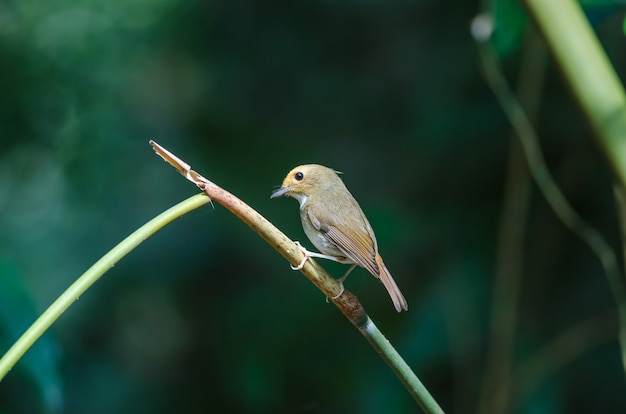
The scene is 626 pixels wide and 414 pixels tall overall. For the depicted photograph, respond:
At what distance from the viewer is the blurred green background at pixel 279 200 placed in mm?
2182

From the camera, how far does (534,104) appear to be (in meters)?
2.14

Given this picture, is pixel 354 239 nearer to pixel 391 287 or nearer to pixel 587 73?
pixel 391 287

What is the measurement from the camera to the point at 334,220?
1.47 m

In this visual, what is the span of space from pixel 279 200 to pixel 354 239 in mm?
908

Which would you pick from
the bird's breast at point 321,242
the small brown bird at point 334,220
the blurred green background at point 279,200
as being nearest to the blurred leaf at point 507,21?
the blurred green background at point 279,200

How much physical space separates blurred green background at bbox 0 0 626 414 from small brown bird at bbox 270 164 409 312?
617 millimetres

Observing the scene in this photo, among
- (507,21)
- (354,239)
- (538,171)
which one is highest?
(507,21)

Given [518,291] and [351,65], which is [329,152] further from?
[518,291]

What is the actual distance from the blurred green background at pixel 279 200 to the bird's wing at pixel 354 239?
66 cm

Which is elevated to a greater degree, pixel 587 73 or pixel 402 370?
pixel 587 73

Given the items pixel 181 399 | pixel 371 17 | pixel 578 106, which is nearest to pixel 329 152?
pixel 371 17

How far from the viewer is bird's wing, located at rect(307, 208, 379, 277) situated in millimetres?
1395

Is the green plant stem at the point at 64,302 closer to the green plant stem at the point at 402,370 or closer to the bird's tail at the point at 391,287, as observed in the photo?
the green plant stem at the point at 402,370

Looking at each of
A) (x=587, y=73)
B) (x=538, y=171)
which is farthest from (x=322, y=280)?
(x=538, y=171)
